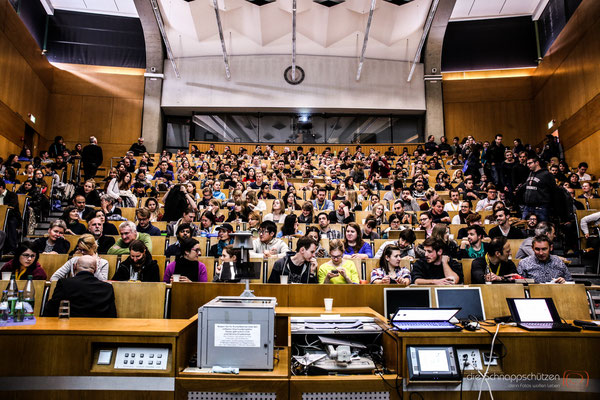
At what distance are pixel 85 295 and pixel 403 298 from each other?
1.91 m

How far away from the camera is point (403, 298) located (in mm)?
2547

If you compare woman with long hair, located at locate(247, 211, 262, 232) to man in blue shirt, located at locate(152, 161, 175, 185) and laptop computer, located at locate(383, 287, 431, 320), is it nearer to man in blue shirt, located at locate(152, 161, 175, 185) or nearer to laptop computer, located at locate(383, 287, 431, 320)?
laptop computer, located at locate(383, 287, 431, 320)

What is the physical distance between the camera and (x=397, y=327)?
199cm

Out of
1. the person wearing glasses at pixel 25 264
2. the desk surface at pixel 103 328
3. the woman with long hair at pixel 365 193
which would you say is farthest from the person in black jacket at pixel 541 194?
the person wearing glasses at pixel 25 264

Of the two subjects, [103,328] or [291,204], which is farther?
[291,204]

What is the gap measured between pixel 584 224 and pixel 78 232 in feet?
19.8

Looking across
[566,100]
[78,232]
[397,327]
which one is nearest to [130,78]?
[78,232]

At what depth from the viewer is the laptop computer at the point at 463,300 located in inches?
98.3

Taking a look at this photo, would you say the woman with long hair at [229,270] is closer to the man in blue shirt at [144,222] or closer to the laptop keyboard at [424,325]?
the laptop keyboard at [424,325]

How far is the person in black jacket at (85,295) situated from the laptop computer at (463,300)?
79.2 inches

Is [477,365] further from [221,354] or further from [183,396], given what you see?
[183,396]

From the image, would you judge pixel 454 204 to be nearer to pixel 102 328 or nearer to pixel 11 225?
pixel 102 328

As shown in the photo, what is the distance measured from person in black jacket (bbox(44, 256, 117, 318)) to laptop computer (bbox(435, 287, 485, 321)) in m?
2.01

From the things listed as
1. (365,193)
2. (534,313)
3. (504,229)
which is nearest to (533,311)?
(534,313)
